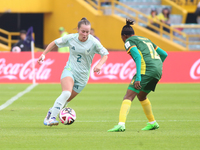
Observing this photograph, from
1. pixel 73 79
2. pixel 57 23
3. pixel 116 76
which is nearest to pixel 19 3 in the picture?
pixel 57 23

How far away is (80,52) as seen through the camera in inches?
304

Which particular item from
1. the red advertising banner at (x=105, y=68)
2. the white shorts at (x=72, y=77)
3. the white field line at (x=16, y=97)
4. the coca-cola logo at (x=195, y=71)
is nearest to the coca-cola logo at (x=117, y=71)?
the red advertising banner at (x=105, y=68)

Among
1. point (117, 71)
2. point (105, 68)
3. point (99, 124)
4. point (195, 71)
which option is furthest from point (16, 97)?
point (195, 71)

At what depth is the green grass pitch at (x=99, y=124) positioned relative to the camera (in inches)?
248

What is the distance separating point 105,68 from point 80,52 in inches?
399

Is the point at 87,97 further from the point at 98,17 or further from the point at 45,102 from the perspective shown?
the point at 98,17

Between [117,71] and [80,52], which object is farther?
[117,71]

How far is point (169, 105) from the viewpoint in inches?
453

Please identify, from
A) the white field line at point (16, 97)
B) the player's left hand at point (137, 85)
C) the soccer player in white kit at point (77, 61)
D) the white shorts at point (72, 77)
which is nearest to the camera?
the player's left hand at point (137, 85)

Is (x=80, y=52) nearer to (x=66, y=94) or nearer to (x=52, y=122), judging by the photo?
(x=66, y=94)

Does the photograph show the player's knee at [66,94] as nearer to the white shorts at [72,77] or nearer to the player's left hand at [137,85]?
the white shorts at [72,77]

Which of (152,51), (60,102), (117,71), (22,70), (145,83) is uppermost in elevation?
(152,51)

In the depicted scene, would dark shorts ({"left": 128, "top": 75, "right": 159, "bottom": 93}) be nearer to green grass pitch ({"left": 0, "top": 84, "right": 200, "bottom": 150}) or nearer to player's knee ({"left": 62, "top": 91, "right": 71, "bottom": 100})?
green grass pitch ({"left": 0, "top": 84, "right": 200, "bottom": 150})

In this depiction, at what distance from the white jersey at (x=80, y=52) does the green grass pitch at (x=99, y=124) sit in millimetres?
1003
